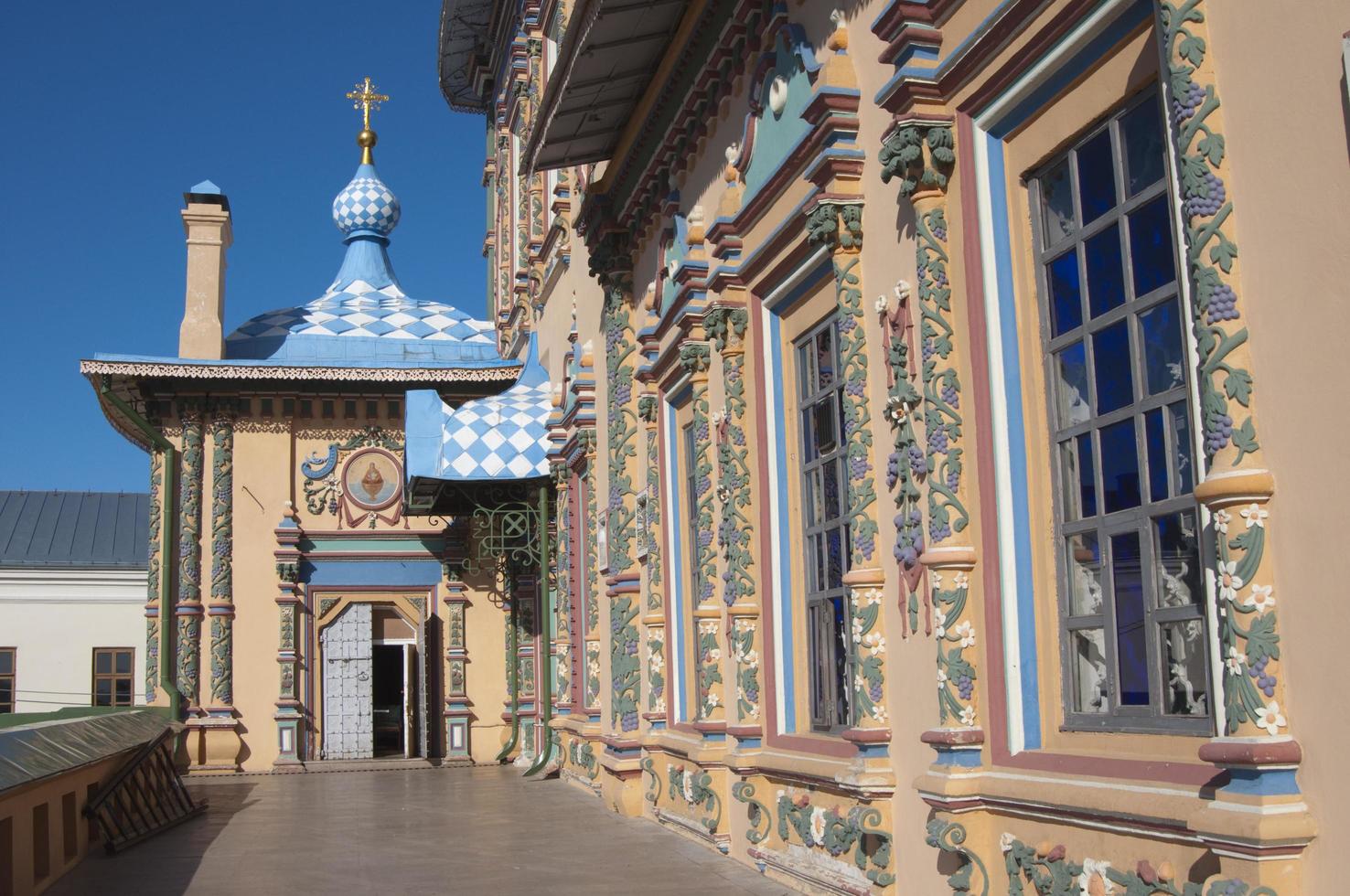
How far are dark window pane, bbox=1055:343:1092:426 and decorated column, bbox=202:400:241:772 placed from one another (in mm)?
17561

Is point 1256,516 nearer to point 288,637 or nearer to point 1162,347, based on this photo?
point 1162,347

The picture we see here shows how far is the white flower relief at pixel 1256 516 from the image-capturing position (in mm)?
3967

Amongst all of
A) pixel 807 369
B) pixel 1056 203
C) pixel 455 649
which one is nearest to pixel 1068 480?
pixel 1056 203

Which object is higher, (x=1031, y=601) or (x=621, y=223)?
(x=621, y=223)

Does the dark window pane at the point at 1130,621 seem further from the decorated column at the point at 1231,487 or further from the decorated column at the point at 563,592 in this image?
the decorated column at the point at 563,592

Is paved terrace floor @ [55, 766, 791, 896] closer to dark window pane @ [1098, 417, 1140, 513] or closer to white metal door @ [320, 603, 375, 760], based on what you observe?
dark window pane @ [1098, 417, 1140, 513]

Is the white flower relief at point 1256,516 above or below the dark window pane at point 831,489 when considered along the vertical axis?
below

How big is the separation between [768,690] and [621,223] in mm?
5306

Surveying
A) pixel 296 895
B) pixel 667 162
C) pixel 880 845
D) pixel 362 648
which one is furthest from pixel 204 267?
pixel 880 845

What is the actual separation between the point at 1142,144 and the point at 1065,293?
2.23 ft

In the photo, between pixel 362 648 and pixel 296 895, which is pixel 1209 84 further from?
pixel 362 648

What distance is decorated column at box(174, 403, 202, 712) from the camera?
68.1 ft

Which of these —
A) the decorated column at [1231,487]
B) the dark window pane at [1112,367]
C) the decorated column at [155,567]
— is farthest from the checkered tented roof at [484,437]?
the decorated column at [1231,487]

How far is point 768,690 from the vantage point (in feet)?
29.1
